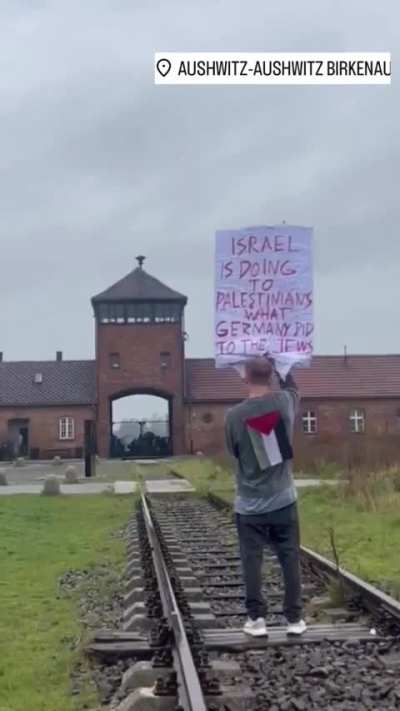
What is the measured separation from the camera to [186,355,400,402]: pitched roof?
64125 mm

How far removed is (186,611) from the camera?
7070 millimetres

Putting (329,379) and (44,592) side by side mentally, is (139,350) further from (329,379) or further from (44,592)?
(44,592)

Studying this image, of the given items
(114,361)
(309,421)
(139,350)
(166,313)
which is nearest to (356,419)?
(309,421)

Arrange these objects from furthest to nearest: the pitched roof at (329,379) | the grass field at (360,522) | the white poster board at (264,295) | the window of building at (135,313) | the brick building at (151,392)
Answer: the pitched roof at (329,379) < the window of building at (135,313) < the brick building at (151,392) < the grass field at (360,522) < the white poster board at (264,295)

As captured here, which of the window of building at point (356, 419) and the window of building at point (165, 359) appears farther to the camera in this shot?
the window of building at point (356, 419)

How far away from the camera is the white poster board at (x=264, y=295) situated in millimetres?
6473

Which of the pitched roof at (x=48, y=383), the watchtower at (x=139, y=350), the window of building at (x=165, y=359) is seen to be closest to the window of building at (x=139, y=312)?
the watchtower at (x=139, y=350)

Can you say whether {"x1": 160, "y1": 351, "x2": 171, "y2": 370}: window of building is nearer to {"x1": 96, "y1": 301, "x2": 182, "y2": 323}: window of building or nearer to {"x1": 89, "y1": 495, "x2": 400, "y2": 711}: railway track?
{"x1": 96, "y1": 301, "x2": 182, "y2": 323}: window of building

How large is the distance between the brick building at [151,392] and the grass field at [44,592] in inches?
1607

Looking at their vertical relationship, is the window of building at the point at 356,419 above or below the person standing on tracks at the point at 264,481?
above

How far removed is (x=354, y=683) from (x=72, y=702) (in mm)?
1479

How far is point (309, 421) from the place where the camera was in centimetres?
6444

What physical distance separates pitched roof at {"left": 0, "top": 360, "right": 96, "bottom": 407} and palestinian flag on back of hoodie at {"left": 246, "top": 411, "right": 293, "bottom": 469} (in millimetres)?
58090

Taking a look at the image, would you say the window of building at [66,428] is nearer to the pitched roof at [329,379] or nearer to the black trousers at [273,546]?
the pitched roof at [329,379]
